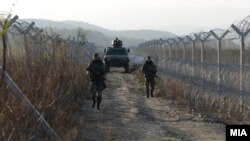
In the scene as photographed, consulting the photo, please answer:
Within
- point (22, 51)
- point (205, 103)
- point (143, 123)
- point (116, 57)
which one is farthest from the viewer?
point (116, 57)

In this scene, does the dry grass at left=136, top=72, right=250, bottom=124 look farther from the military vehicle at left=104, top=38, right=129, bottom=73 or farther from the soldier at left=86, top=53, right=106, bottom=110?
the military vehicle at left=104, top=38, right=129, bottom=73

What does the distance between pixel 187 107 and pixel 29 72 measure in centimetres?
929

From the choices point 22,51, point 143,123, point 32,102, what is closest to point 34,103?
point 32,102

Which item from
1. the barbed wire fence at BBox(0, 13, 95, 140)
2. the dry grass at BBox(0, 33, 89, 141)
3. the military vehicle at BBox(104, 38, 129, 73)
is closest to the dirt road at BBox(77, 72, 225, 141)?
the dry grass at BBox(0, 33, 89, 141)

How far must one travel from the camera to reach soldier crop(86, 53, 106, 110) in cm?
1634

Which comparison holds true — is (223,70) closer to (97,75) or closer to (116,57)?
(97,75)

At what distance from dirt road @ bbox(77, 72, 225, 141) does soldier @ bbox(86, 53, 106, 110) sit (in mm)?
492

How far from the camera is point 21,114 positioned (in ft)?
23.7

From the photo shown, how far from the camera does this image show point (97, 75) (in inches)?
649

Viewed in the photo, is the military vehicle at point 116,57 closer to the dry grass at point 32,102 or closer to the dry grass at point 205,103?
the dry grass at point 205,103

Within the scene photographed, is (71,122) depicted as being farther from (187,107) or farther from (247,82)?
(187,107)

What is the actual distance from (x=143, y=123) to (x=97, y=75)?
3.08 meters

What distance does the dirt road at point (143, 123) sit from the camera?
465 inches

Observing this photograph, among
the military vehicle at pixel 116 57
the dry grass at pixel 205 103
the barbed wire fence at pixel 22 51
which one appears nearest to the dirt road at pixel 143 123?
the dry grass at pixel 205 103
